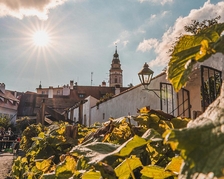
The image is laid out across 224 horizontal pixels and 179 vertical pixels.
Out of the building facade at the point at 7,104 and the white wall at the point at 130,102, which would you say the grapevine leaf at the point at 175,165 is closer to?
the white wall at the point at 130,102

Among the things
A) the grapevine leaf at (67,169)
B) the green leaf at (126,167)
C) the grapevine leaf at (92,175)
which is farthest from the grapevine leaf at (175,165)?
the grapevine leaf at (67,169)

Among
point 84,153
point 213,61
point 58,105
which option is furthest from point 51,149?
point 58,105

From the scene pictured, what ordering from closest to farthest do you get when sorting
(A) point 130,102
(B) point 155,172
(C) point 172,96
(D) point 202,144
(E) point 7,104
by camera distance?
(D) point 202,144 < (B) point 155,172 < (C) point 172,96 < (A) point 130,102 < (E) point 7,104

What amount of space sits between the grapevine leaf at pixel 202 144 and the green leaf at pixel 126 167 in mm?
325

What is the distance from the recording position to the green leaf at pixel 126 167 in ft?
2.12

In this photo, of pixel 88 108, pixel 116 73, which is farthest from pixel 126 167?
pixel 116 73

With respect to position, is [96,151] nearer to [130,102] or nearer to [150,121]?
[150,121]

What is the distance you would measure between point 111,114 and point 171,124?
11399 mm

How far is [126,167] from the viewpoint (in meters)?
0.66

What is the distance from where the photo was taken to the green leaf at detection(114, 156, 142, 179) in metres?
0.65

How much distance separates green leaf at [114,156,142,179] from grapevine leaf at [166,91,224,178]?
32cm

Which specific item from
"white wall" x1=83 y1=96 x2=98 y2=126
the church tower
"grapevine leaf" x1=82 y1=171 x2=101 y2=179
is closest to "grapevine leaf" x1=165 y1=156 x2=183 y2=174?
"grapevine leaf" x1=82 y1=171 x2=101 y2=179

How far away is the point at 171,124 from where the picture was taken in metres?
0.88

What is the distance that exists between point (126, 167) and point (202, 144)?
1.22 feet
